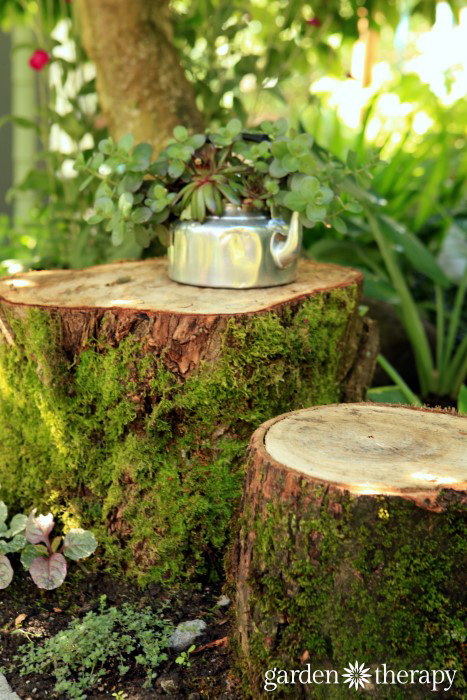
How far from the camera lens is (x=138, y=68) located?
2984 millimetres

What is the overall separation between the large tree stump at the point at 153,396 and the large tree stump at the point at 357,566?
441mm

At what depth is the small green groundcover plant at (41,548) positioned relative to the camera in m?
1.74

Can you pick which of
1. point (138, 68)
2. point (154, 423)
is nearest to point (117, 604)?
point (154, 423)

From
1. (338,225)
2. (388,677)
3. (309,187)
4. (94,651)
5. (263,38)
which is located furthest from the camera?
(263,38)

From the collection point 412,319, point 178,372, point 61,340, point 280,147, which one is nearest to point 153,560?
point 178,372

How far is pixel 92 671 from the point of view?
151 centimetres

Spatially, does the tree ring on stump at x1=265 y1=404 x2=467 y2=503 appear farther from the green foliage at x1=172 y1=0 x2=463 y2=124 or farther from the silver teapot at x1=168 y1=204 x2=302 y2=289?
the green foliage at x1=172 y1=0 x2=463 y2=124

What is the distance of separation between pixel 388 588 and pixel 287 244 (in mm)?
972

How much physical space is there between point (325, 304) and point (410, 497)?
846mm

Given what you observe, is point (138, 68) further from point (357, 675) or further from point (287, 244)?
point (357, 675)

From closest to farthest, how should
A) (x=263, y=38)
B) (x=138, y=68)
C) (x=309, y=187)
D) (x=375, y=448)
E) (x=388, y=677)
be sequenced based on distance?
(x=388, y=677) → (x=375, y=448) → (x=309, y=187) → (x=138, y=68) → (x=263, y=38)

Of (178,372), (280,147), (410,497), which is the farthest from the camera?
(280,147)

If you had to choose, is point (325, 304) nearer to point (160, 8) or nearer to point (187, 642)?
point (187, 642)

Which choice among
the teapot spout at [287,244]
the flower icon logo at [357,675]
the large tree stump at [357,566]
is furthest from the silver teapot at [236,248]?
the flower icon logo at [357,675]
